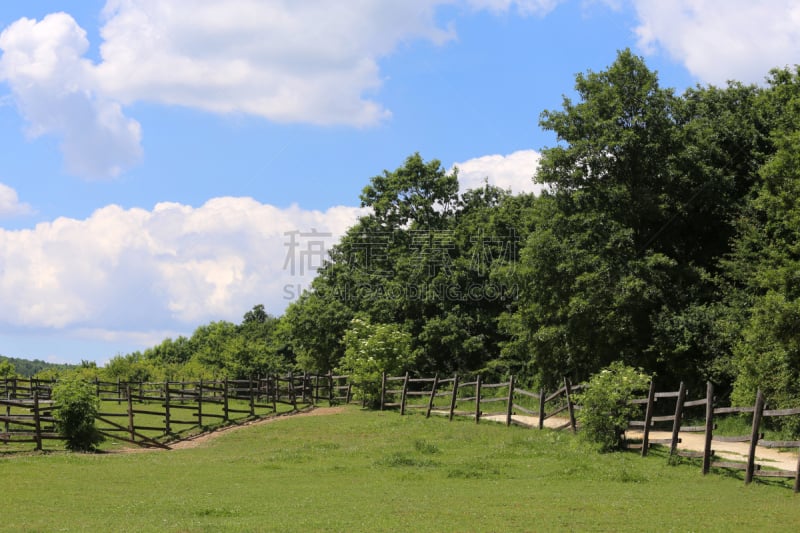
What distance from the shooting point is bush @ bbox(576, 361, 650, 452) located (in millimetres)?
20672

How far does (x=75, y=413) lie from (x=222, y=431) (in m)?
8.73

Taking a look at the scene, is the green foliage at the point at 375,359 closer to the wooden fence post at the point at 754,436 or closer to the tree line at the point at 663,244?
the tree line at the point at 663,244

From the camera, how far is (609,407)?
2075cm

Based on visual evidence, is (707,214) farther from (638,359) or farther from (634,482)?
(634,482)

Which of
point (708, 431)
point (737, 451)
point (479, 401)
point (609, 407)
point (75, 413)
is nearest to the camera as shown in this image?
point (708, 431)

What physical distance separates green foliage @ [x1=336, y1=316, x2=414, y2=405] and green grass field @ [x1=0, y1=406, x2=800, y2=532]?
1178 cm

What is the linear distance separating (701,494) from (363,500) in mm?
6417

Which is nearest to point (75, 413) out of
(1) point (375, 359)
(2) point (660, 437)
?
(2) point (660, 437)

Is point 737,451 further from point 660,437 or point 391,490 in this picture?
point 391,490

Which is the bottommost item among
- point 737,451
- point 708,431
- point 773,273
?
point 737,451

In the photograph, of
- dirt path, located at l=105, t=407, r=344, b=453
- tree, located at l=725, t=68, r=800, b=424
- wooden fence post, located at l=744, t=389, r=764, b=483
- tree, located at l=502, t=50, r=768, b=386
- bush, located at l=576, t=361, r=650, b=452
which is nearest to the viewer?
wooden fence post, located at l=744, t=389, r=764, b=483

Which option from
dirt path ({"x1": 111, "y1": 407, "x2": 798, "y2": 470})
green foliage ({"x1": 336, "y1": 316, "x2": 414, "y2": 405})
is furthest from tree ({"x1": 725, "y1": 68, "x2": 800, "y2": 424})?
green foliage ({"x1": 336, "y1": 316, "x2": 414, "y2": 405})

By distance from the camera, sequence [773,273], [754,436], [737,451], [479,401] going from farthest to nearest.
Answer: [479,401] < [773,273] < [737,451] < [754,436]

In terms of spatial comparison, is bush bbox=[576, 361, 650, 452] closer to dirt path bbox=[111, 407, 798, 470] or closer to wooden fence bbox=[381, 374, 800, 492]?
wooden fence bbox=[381, 374, 800, 492]
